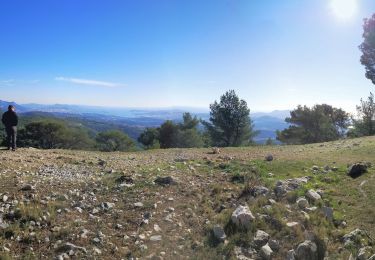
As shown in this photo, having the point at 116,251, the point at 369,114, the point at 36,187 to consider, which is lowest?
the point at 116,251

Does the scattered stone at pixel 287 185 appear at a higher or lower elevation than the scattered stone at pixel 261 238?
higher

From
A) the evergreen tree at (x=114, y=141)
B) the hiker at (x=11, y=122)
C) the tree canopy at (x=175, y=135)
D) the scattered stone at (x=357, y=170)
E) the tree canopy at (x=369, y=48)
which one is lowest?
the evergreen tree at (x=114, y=141)

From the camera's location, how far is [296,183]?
49.5 ft

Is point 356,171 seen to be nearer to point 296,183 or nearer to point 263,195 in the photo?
point 296,183

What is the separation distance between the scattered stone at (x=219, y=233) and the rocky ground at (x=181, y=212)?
30mm

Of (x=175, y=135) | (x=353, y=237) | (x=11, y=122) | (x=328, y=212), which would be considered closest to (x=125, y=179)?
(x=328, y=212)

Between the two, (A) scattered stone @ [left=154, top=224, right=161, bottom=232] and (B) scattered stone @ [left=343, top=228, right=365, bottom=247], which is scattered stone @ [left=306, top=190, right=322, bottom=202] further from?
(A) scattered stone @ [left=154, top=224, right=161, bottom=232]

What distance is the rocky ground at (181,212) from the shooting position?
995cm

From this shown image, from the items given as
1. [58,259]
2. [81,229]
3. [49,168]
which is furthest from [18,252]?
[49,168]

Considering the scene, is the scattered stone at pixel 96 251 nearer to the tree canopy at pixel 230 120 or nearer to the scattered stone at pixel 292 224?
the scattered stone at pixel 292 224

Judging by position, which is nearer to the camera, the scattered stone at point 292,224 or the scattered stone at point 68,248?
the scattered stone at point 68,248

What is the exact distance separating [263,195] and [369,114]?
53446mm

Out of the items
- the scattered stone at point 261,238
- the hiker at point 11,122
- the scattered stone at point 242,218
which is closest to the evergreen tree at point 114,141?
the hiker at point 11,122

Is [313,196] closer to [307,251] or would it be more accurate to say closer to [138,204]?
[307,251]
